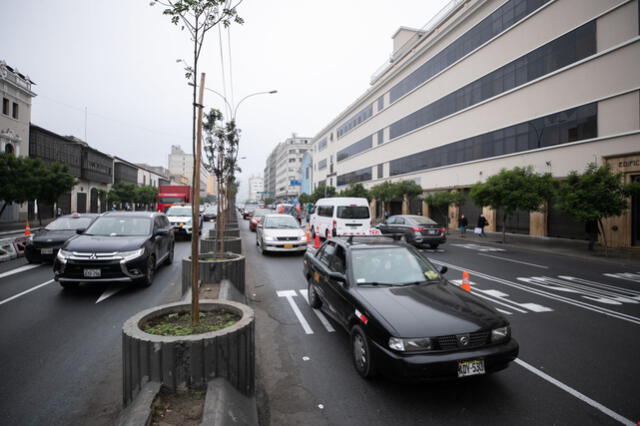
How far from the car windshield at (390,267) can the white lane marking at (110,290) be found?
5.37 meters

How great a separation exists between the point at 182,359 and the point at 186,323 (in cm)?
92

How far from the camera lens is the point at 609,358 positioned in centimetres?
448

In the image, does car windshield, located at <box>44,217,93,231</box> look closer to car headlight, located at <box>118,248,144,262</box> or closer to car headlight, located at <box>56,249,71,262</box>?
car headlight, located at <box>56,249,71,262</box>

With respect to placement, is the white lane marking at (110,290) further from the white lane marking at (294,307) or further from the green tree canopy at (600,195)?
the green tree canopy at (600,195)

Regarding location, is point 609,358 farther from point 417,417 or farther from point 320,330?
point 320,330

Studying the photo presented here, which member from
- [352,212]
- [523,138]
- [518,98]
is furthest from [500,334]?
[518,98]

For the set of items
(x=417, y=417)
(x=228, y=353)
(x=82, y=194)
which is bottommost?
(x=417, y=417)

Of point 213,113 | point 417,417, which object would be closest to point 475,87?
point 213,113

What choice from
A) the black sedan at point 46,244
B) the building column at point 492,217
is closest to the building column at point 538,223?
the building column at point 492,217

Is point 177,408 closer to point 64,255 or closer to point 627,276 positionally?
point 64,255

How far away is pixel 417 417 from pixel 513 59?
28.4 m

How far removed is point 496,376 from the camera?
157 inches

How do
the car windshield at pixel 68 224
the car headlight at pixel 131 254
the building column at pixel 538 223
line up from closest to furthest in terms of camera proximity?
1. the car headlight at pixel 131 254
2. the car windshield at pixel 68 224
3. the building column at pixel 538 223

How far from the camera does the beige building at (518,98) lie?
17922mm
